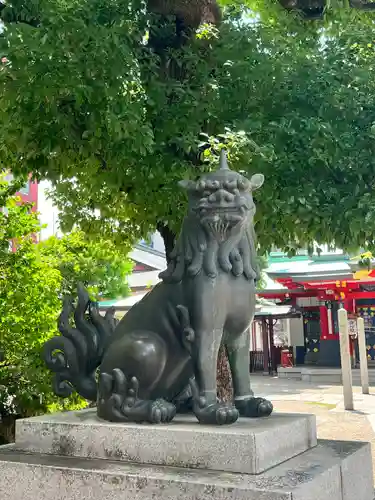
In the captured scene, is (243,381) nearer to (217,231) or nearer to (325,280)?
(217,231)

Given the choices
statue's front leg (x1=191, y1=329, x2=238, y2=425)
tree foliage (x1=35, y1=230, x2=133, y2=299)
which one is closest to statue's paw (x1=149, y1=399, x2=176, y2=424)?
statue's front leg (x1=191, y1=329, x2=238, y2=425)

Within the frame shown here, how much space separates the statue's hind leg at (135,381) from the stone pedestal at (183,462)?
3.1 inches

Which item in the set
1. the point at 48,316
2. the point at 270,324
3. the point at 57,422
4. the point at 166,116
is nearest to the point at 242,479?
the point at 57,422

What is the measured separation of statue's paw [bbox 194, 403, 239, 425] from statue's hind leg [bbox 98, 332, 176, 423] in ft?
0.61

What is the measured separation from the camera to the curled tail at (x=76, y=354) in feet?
10.0

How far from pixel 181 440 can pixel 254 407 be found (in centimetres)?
56

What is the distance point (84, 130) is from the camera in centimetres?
423

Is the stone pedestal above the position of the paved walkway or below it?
above

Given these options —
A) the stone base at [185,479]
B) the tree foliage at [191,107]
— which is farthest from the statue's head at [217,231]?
the tree foliage at [191,107]

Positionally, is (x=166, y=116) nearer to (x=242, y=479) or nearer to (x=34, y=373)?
(x=242, y=479)

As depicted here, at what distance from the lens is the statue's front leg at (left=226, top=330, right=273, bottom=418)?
276 cm

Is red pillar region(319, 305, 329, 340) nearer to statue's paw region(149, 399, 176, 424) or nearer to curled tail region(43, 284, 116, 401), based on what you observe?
curled tail region(43, 284, 116, 401)

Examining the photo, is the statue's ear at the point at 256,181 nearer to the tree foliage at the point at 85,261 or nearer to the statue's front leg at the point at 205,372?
the statue's front leg at the point at 205,372

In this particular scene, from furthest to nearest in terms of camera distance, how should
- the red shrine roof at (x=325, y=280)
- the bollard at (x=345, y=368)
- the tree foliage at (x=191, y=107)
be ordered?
the red shrine roof at (x=325, y=280), the bollard at (x=345, y=368), the tree foliage at (x=191, y=107)
